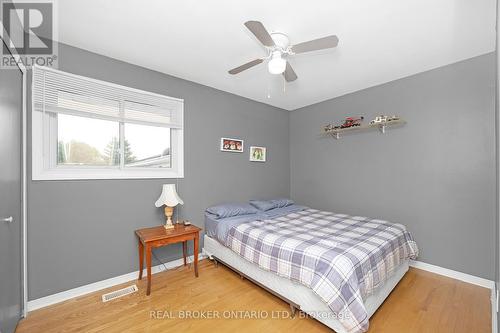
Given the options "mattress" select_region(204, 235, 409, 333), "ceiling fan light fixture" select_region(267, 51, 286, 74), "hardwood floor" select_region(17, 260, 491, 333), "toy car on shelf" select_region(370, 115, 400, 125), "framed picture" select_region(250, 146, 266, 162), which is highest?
"ceiling fan light fixture" select_region(267, 51, 286, 74)

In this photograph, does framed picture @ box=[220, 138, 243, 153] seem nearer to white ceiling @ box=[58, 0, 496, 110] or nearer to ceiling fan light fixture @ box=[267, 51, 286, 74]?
white ceiling @ box=[58, 0, 496, 110]

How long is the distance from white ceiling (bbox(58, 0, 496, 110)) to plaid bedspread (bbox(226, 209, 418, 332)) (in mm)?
1998

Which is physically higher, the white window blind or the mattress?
the white window blind

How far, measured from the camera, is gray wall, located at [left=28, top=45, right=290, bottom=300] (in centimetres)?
204

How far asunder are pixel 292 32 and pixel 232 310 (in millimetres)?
2671

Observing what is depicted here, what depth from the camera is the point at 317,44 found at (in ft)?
5.71

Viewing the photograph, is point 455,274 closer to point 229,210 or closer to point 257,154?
point 229,210

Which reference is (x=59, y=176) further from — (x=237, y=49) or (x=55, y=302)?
(x=237, y=49)

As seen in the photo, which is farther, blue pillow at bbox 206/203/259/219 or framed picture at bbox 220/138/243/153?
framed picture at bbox 220/138/243/153

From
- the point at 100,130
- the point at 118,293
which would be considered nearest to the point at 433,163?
the point at 118,293

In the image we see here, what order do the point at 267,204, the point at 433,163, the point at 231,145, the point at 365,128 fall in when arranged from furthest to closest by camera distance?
the point at 231,145 → the point at 267,204 → the point at 365,128 → the point at 433,163

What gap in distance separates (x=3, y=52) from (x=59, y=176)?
1095mm

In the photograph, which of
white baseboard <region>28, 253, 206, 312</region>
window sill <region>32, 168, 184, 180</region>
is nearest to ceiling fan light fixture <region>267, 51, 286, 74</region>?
window sill <region>32, 168, 184, 180</region>

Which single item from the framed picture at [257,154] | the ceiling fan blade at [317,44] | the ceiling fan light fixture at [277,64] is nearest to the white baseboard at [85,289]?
the framed picture at [257,154]
